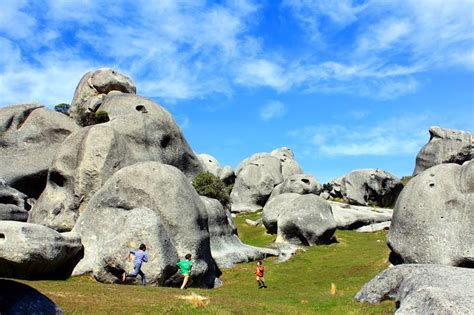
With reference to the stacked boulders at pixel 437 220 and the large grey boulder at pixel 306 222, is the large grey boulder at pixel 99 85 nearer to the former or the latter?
the large grey boulder at pixel 306 222

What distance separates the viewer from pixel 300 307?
25.3 metres

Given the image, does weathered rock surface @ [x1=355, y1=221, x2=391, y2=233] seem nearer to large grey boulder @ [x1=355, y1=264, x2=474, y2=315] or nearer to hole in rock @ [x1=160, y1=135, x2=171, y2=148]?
hole in rock @ [x1=160, y1=135, x2=171, y2=148]

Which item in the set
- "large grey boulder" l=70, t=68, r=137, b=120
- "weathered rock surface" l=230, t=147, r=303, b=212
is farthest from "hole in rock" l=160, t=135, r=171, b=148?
"weathered rock surface" l=230, t=147, r=303, b=212

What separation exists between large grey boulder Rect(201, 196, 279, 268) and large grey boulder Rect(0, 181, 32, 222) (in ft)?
51.9

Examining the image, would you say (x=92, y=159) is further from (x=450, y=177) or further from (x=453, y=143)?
(x=453, y=143)

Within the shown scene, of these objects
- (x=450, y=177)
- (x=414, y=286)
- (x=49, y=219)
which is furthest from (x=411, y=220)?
(x=49, y=219)

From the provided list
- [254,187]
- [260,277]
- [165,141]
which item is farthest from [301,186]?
[260,277]

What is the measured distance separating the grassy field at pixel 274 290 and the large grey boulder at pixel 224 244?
4.28 feet

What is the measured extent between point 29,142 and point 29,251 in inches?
1226

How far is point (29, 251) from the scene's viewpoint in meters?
28.2

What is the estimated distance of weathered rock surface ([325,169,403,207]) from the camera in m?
82.7

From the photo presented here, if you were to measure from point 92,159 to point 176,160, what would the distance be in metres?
14.3

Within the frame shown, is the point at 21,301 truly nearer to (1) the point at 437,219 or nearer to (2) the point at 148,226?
(2) the point at 148,226

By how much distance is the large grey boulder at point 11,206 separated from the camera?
40625 mm
